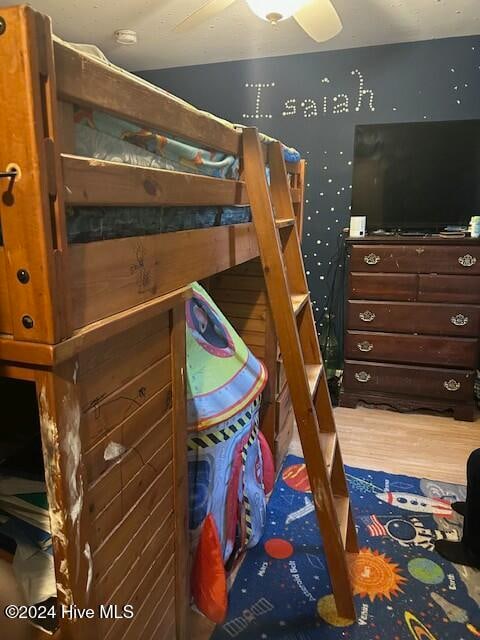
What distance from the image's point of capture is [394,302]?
303cm

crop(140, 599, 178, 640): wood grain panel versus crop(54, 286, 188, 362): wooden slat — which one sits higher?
crop(54, 286, 188, 362): wooden slat

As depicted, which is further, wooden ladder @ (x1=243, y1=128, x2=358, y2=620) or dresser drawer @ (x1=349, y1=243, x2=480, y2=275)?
dresser drawer @ (x1=349, y1=243, x2=480, y2=275)

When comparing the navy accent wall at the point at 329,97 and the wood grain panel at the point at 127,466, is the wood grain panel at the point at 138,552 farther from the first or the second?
the navy accent wall at the point at 329,97

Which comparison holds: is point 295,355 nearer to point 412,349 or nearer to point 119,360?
point 119,360

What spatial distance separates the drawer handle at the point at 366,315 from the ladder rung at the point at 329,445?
1.35m

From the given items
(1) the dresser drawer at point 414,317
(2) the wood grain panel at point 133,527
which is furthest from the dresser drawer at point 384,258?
(2) the wood grain panel at point 133,527

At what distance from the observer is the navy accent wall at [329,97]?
3178 millimetres

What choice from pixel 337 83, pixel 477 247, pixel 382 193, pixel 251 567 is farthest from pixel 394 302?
pixel 251 567

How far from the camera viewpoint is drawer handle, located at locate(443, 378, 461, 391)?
9.87 feet

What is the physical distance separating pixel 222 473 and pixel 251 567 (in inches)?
19.0

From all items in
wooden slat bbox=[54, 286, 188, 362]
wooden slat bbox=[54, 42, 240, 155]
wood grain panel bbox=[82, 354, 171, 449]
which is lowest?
wood grain panel bbox=[82, 354, 171, 449]

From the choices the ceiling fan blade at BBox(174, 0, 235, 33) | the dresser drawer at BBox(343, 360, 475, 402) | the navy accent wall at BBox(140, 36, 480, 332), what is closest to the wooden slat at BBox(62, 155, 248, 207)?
the ceiling fan blade at BBox(174, 0, 235, 33)

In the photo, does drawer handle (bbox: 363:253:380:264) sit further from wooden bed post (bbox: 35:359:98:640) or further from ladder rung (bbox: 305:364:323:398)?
wooden bed post (bbox: 35:359:98:640)

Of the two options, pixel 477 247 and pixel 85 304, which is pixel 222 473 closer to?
pixel 85 304
